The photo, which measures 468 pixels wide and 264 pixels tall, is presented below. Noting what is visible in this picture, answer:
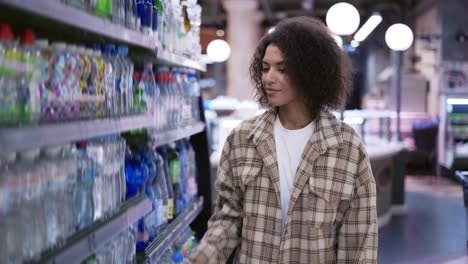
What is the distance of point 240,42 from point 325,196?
15038 millimetres

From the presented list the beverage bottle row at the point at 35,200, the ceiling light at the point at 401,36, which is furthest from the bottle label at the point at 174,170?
the ceiling light at the point at 401,36

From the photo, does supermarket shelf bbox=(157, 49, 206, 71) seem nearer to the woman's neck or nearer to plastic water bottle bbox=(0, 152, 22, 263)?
the woman's neck

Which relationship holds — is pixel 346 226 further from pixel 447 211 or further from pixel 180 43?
pixel 447 211

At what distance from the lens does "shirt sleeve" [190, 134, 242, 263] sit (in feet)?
7.06

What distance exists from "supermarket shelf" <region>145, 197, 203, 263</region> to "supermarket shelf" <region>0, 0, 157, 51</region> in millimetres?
900

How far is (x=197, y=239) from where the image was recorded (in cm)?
416

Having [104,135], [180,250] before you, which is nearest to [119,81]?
[104,135]

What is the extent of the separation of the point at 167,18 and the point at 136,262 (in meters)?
1.36

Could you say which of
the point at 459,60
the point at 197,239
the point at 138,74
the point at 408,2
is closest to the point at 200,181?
the point at 197,239

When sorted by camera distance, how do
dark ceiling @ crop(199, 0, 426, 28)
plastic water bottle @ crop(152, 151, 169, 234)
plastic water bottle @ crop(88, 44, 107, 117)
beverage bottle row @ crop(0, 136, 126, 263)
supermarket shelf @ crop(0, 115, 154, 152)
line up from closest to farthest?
supermarket shelf @ crop(0, 115, 154, 152) → beverage bottle row @ crop(0, 136, 126, 263) → plastic water bottle @ crop(88, 44, 107, 117) → plastic water bottle @ crop(152, 151, 169, 234) → dark ceiling @ crop(199, 0, 426, 28)

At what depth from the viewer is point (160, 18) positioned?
312 centimetres

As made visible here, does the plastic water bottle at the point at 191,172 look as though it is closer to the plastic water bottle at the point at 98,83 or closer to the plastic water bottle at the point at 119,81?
the plastic water bottle at the point at 119,81

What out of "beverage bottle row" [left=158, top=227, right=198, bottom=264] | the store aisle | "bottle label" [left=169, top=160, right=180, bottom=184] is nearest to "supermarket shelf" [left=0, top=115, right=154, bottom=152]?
"bottle label" [left=169, top=160, right=180, bottom=184]

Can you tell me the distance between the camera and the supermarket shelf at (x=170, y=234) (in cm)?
275
